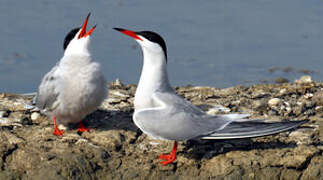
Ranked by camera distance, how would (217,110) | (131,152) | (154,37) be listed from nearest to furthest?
(154,37) → (131,152) → (217,110)

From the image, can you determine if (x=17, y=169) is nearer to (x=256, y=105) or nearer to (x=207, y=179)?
(x=207, y=179)

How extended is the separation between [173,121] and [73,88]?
3.36ft

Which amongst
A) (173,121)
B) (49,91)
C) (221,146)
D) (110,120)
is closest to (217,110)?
(221,146)

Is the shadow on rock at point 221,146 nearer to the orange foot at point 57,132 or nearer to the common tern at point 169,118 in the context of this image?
the common tern at point 169,118

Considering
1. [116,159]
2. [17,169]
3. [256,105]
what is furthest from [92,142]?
[256,105]

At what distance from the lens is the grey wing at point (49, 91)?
557cm

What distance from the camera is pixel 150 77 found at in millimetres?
5215

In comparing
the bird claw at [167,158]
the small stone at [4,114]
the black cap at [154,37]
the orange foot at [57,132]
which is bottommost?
the bird claw at [167,158]

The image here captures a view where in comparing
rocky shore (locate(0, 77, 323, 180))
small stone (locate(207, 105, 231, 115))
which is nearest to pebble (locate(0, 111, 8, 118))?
rocky shore (locate(0, 77, 323, 180))

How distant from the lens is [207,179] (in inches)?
201

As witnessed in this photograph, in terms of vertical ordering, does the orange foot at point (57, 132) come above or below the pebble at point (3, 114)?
below

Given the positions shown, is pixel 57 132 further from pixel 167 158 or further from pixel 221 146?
pixel 221 146

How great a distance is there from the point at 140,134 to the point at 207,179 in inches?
36.2

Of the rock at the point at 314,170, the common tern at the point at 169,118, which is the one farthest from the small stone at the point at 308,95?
the common tern at the point at 169,118
